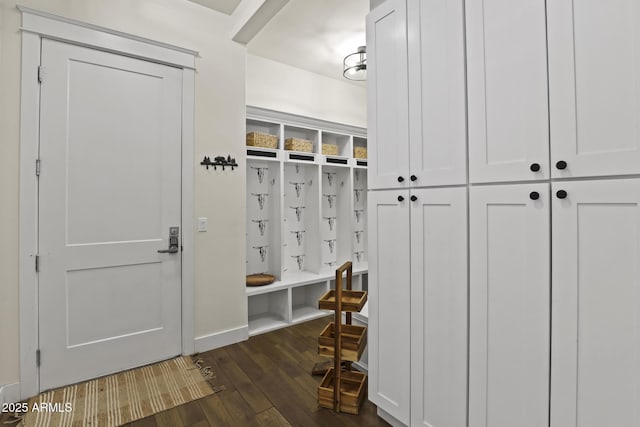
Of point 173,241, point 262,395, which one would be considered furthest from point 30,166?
point 262,395

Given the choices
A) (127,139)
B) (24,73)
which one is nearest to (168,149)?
(127,139)

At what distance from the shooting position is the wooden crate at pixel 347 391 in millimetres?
1833

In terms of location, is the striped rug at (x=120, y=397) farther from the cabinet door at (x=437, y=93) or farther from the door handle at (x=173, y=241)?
the cabinet door at (x=437, y=93)

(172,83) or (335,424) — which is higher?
(172,83)

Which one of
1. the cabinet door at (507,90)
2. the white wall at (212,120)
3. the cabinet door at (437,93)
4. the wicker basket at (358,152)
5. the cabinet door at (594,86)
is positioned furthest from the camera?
the wicker basket at (358,152)

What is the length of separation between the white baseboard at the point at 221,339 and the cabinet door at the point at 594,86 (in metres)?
2.66

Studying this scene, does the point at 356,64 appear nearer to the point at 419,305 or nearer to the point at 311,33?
the point at 311,33

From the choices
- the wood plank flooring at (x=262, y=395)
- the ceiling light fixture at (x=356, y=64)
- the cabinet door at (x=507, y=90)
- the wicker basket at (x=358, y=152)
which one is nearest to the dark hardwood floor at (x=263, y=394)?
the wood plank flooring at (x=262, y=395)

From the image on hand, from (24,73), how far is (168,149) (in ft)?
3.07

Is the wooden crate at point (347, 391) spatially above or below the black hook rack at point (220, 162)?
below

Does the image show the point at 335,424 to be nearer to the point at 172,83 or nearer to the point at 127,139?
the point at 127,139

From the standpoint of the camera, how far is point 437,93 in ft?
4.74

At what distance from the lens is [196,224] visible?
2.65 meters

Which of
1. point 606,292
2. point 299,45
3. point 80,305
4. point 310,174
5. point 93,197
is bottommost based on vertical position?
point 80,305
